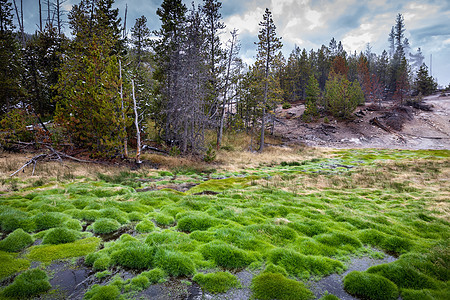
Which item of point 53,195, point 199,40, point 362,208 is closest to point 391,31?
point 199,40

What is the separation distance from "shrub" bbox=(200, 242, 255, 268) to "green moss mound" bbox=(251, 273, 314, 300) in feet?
2.05

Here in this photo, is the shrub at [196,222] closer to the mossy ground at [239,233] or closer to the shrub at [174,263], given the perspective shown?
the mossy ground at [239,233]

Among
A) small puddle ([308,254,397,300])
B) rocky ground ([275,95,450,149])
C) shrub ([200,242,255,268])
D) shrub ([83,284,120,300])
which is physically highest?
rocky ground ([275,95,450,149])

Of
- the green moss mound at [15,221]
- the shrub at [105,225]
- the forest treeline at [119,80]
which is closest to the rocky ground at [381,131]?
the forest treeline at [119,80]

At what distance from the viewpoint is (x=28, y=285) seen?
3.88 meters

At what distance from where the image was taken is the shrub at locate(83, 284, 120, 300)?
378cm

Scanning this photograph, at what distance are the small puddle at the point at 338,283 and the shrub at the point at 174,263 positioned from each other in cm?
256

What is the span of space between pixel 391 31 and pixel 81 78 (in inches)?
4708

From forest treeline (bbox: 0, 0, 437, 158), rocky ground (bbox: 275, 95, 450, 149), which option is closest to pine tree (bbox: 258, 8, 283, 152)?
forest treeline (bbox: 0, 0, 437, 158)

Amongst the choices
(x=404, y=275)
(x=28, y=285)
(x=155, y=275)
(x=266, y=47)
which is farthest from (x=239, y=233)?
(x=266, y=47)

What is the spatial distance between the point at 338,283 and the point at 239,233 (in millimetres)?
2619

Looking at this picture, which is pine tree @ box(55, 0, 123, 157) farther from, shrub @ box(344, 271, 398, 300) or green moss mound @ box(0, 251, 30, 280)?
shrub @ box(344, 271, 398, 300)

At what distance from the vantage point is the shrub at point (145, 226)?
649 cm

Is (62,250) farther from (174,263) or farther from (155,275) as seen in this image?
(174,263)
